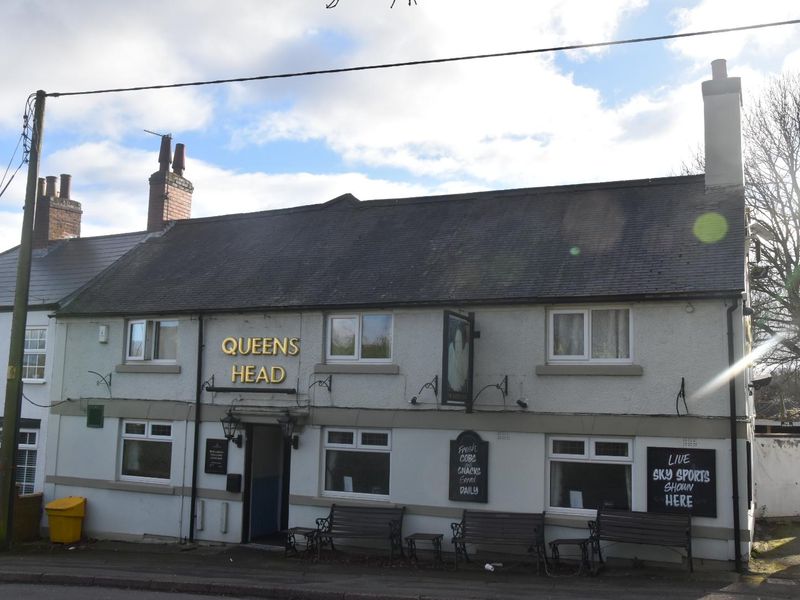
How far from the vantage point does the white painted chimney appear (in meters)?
14.3

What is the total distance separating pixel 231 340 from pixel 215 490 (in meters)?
2.93

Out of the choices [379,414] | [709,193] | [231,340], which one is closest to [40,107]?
[231,340]

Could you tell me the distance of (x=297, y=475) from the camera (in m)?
14.6

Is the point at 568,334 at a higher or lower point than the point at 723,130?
lower

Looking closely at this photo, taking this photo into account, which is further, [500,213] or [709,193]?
[500,213]

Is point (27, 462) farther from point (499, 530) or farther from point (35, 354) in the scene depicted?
point (499, 530)

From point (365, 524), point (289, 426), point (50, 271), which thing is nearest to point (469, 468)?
point (365, 524)

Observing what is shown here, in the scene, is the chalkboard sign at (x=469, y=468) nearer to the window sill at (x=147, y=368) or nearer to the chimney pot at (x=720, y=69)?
the window sill at (x=147, y=368)

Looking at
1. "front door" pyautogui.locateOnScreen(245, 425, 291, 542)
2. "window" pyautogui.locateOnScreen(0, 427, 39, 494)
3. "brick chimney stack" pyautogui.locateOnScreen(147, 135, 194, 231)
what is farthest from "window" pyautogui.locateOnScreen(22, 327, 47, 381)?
"front door" pyautogui.locateOnScreen(245, 425, 291, 542)

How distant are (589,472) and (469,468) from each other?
197cm

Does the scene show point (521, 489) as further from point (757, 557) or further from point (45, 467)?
point (45, 467)

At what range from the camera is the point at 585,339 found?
42.1ft

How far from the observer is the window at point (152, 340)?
1627cm

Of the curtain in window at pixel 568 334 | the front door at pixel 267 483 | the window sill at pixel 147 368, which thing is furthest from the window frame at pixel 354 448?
the window sill at pixel 147 368
